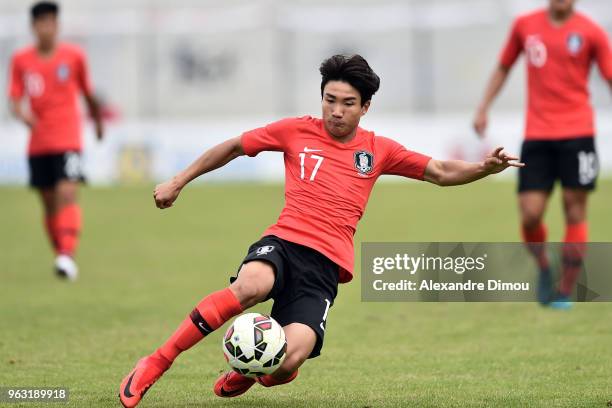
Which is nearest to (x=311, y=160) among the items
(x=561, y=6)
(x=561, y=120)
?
(x=561, y=120)

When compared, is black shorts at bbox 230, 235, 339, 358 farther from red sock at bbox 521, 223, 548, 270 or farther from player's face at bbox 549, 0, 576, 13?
player's face at bbox 549, 0, 576, 13

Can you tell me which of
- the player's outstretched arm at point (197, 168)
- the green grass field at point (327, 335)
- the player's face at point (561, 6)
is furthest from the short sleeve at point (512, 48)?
the player's outstretched arm at point (197, 168)

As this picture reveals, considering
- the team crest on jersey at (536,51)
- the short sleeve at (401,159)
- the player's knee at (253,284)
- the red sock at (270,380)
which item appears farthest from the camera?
the team crest on jersey at (536,51)

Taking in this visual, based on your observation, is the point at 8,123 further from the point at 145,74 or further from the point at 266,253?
the point at 266,253

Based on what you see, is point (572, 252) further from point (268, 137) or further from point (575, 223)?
point (268, 137)

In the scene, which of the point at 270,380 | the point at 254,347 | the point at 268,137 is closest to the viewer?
the point at 254,347

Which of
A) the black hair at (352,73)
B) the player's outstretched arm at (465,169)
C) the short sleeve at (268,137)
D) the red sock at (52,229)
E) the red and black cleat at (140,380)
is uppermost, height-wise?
the black hair at (352,73)

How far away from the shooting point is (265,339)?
18.9 feet

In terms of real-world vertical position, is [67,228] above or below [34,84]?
below

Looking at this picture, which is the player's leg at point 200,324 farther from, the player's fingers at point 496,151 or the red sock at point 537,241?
the red sock at point 537,241

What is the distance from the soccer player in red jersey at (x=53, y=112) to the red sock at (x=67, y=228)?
22 mm

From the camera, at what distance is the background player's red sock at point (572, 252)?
9.66 m

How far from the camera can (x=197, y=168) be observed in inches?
252

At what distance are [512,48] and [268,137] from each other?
4.06 metres
